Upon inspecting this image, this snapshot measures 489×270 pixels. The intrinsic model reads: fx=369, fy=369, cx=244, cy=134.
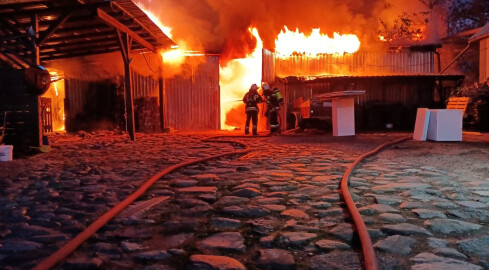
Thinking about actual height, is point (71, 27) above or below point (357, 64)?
above

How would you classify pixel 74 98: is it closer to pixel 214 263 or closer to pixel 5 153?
pixel 5 153

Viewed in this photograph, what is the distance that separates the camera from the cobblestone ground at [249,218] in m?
2.88

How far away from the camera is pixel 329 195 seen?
15.7 ft

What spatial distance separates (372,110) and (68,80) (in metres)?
15.1

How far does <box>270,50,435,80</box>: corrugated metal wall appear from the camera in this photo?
18547mm

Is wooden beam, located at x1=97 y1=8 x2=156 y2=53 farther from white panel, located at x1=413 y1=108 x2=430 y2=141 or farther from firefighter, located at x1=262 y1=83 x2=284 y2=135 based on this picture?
white panel, located at x1=413 y1=108 x2=430 y2=141

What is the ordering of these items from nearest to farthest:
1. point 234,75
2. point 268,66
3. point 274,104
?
point 274,104
point 268,66
point 234,75

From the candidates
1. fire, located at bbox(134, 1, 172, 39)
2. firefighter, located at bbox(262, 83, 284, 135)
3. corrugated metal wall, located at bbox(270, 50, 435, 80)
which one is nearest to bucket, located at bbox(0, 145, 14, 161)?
firefighter, located at bbox(262, 83, 284, 135)

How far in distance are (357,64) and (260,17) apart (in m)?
6.30

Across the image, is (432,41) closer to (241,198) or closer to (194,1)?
(194,1)

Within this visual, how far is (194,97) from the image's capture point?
19.2 metres

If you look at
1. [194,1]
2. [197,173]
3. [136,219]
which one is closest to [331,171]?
[197,173]

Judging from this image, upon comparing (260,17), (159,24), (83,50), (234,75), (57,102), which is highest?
(260,17)

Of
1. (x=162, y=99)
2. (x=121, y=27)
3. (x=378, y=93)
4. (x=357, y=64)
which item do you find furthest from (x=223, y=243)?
(x=357, y=64)
